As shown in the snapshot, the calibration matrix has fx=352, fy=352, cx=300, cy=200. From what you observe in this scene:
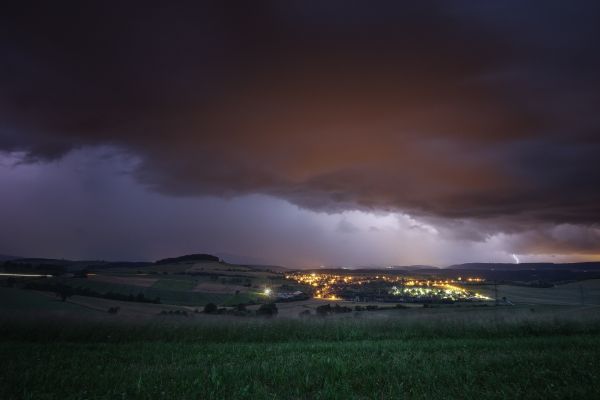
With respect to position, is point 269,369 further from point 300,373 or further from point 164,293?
point 164,293

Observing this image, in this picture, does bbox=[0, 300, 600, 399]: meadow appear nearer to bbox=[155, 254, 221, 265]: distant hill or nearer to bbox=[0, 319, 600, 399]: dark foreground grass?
bbox=[0, 319, 600, 399]: dark foreground grass

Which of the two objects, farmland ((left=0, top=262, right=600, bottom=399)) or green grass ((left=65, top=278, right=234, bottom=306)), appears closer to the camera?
farmland ((left=0, top=262, right=600, bottom=399))

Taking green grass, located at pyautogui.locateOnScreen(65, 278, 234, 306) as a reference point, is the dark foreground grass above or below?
above

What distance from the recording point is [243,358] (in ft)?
40.5

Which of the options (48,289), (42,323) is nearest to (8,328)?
(42,323)

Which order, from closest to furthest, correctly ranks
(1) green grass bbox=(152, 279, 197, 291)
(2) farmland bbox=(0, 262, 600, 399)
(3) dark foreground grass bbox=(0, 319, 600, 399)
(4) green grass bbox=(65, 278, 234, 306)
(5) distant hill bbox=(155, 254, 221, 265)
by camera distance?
(3) dark foreground grass bbox=(0, 319, 600, 399), (2) farmland bbox=(0, 262, 600, 399), (4) green grass bbox=(65, 278, 234, 306), (1) green grass bbox=(152, 279, 197, 291), (5) distant hill bbox=(155, 254, 221, 265)

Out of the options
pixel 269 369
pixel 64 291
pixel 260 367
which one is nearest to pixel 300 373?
pixel 269 369

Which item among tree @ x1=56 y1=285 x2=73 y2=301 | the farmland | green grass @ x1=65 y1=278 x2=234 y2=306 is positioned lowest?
green grass @ x1=65 y1=278 x2=234 y2=306

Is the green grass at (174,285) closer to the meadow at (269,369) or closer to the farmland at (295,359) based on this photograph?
the farmland at (295,359)

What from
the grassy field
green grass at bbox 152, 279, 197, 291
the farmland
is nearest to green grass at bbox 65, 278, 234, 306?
green grass at bbox 152, 279, 197, 291

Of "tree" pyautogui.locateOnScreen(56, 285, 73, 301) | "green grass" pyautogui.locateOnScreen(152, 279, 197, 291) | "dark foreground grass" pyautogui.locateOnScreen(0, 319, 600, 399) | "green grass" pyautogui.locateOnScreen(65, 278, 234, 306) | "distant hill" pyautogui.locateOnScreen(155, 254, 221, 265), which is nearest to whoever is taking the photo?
"dark foreground grass" pyautogui.locateOnScreen(0, 319, 600, 399)

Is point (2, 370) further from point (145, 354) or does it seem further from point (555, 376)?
point (555, 376)

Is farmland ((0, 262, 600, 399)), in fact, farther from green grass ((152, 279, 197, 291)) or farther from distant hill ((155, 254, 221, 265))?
distant hill ((155, 254, 221, 265))

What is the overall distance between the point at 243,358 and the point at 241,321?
37.5ft
